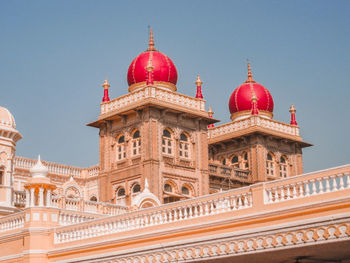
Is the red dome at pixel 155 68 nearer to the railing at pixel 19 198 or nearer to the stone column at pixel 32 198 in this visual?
the railing at pixel 19 198

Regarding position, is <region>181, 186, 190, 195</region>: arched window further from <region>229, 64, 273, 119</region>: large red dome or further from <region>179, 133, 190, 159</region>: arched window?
<region>229, 64, 273, 119</region>: large red dome

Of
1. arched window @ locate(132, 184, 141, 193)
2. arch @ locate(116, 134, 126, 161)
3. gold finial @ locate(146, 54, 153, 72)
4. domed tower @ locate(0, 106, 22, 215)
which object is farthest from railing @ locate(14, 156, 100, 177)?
domed tower @ locate(0, 106, 22, 215)

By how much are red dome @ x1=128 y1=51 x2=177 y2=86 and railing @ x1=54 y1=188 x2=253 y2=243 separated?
16610mm

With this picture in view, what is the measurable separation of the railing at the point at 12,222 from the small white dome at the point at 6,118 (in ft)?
20.5

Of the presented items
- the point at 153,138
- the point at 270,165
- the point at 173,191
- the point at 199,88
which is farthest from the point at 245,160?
the point at 153,138

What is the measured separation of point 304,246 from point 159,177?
19.1 meters

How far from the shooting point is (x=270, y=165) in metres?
39.9

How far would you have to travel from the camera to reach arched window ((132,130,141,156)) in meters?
34.0

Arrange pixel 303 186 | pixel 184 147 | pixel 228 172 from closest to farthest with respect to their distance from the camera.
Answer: pixel 303 186, pixel 184 147, pixel 228 172

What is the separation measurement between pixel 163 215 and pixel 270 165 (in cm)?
2311

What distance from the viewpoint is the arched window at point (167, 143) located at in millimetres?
33938

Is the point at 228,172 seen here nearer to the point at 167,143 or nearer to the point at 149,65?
the point at 167,143

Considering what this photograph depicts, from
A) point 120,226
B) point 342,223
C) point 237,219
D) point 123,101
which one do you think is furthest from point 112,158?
point 342,223

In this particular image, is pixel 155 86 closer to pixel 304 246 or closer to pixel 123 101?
pixel 123 101
